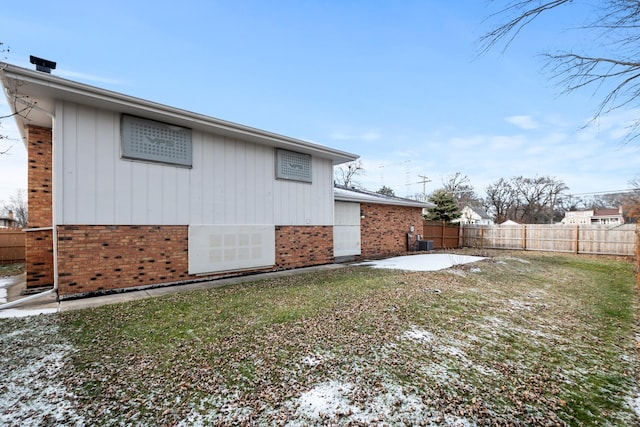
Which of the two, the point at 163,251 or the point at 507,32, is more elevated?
the point at 507,32

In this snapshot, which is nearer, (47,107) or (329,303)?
(329,303)

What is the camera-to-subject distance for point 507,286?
6.80 m

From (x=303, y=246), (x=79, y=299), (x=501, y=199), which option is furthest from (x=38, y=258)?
(x=501, y=199)

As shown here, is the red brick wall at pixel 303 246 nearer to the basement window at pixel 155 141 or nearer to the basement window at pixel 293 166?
the basement window at pixel 293 166

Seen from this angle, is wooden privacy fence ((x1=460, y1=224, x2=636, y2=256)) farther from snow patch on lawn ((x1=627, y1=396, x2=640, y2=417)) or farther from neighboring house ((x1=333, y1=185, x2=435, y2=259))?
snow patch on lawn ((x1=627, y1=396, x2=640, y2=417))

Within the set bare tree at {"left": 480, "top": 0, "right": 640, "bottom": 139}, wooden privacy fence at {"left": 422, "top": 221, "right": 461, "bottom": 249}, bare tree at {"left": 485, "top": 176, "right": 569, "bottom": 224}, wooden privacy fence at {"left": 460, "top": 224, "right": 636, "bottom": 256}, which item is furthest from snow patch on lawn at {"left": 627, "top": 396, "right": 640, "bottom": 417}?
bare tree at {"left": 485, "top": 176, "right": 569, "bottom": 224}

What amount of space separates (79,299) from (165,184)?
284cm

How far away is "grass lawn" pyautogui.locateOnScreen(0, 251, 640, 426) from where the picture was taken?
2260mm

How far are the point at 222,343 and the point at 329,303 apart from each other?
212 cm

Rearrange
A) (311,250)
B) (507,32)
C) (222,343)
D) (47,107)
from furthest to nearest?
1. (311,250)
2. (47,107)
3. (507,32)
4. (222,343)

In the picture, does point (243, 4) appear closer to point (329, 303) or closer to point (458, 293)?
point (329, 303)

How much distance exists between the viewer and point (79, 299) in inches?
212

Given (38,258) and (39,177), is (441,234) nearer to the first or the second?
(38,258)

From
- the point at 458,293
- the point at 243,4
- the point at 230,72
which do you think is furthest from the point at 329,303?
the point at 230,72
